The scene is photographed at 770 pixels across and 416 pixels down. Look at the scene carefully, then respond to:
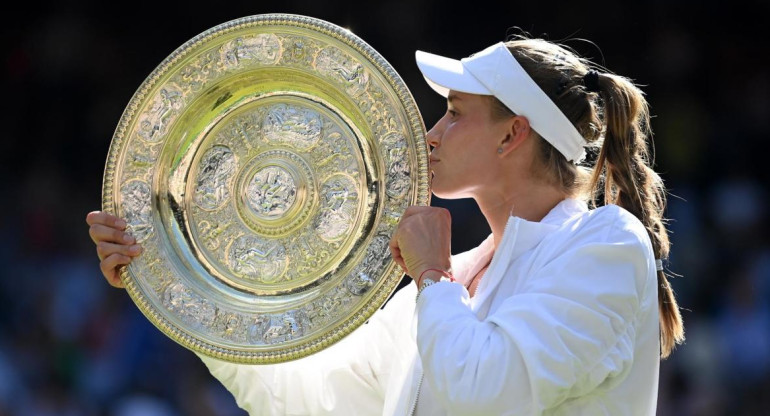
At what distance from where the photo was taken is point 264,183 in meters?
2.27

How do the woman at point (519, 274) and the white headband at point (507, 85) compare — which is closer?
the woman at point (519, 274)

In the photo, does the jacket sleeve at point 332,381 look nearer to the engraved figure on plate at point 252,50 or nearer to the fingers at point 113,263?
the fingers at point 113,263

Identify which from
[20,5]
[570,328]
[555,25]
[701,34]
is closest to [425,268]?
[570,328]

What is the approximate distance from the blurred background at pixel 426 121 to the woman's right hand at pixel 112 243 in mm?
2829

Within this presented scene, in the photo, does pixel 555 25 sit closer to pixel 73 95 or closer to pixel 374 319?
pixel 73 95

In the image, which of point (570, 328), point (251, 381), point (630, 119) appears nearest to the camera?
point (570, 328)

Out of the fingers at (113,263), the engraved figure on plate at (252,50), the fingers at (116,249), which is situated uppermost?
the engraved figure on plate at (252,50)

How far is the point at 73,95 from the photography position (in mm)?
5750

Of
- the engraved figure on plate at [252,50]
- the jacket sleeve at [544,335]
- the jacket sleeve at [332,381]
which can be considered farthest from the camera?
the jacket sleeve at [332,381]

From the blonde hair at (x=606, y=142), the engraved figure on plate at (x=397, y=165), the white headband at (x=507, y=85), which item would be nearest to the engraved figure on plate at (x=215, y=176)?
the engraved figure on plate at (x=397, y=165)

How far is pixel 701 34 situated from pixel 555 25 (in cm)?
76

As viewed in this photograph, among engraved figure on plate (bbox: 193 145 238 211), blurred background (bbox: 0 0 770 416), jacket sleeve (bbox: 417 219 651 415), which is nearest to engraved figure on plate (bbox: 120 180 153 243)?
engraved figure on plate (bbox: 193 145 238 211)

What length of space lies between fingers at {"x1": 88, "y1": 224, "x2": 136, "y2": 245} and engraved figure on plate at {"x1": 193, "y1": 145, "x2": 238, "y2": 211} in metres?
0.16

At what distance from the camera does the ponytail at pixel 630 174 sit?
215 cm
